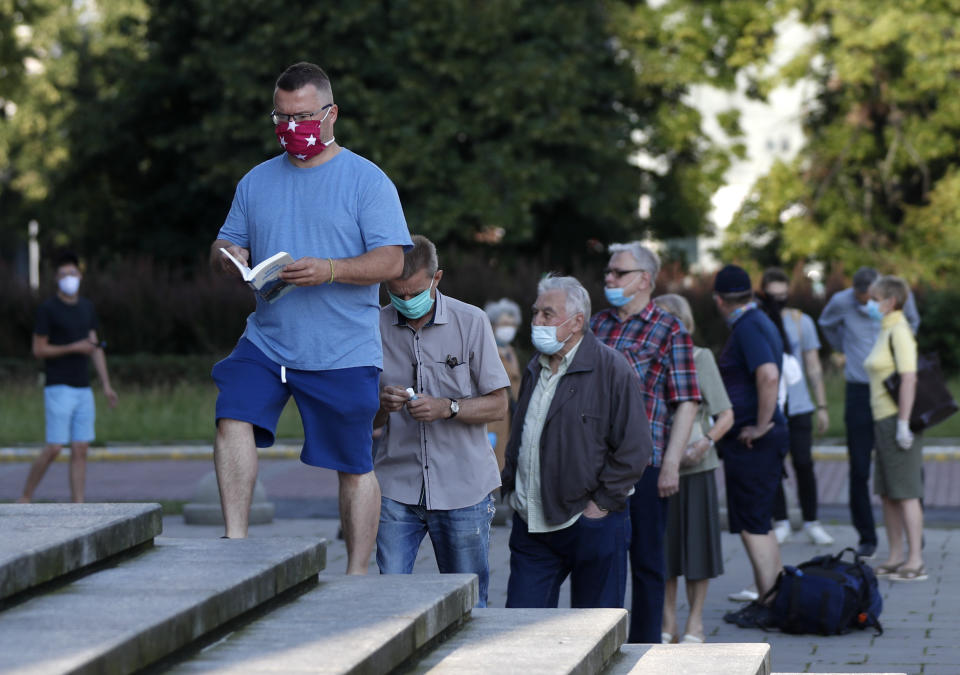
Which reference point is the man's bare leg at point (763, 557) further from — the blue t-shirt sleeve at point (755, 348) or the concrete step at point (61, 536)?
the concrete step at point (61, 536)

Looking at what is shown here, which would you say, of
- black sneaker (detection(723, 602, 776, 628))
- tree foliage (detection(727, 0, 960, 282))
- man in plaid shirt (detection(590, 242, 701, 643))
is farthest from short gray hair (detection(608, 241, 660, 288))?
tree foliage (detection(727, 0, 960, 282))

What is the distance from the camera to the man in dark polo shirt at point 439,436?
237 inches

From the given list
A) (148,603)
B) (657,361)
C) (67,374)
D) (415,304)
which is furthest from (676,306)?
(67,374)

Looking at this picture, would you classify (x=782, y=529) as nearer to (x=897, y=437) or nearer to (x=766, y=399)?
(x=897, y=437)

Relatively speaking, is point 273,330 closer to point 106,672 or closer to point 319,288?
point 319,288

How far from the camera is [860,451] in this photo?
1043cm

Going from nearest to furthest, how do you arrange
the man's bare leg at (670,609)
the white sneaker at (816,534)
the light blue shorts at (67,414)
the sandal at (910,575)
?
the man's bare leg at (670,609), the sandal at (910,575), the white sneaker at (816,534), the light blue shorts at (67,414)

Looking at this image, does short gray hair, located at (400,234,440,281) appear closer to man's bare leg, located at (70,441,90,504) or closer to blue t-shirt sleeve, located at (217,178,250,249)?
blue t-shirt sleeve, located at (217,178,250,249)

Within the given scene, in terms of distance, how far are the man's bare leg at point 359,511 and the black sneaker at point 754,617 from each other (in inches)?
127

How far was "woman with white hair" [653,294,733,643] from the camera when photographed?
7848 millimetres

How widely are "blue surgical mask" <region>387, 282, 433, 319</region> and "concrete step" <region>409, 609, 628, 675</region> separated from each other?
1.14m

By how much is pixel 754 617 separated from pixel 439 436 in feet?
→ 9.51

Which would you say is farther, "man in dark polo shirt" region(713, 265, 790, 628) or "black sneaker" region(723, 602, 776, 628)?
"man in dark polo shirt" region(713, 265, 790, 628)

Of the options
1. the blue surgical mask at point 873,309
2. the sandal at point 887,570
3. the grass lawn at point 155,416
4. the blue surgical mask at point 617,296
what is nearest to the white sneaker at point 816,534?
the sandal at point 887,570
